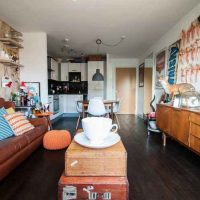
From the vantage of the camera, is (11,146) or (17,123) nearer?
(11,146)

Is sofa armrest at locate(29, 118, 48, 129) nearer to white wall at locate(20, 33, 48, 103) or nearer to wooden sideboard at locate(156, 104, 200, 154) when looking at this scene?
white wall at locate(20, 33, 48, 103)

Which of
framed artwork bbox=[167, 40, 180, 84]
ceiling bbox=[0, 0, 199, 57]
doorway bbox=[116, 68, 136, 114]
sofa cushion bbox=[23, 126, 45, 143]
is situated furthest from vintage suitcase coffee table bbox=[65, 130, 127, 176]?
doorway bbox=[116, 68, 136, 114]

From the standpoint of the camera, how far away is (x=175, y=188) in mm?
1746

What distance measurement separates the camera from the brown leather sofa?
Answer: 1.79m

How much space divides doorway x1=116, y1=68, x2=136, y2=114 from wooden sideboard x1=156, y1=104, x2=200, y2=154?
4.09 meters

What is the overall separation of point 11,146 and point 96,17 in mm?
2645

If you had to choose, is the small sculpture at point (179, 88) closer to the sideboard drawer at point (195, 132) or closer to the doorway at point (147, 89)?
the sideboard drawer at point (195, 132)

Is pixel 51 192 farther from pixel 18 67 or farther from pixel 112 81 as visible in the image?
pixel 112 81

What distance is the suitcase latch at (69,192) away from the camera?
3.09ft

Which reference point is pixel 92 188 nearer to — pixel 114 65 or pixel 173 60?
pixel 173 60

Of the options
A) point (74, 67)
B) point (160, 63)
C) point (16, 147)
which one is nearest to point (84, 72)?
point (74, 67)

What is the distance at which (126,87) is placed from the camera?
7340 millimetres

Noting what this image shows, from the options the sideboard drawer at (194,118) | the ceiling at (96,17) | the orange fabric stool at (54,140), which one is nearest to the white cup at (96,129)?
the sideboard drawer at (194,118)

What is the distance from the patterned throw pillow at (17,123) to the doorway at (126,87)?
5115 mm
